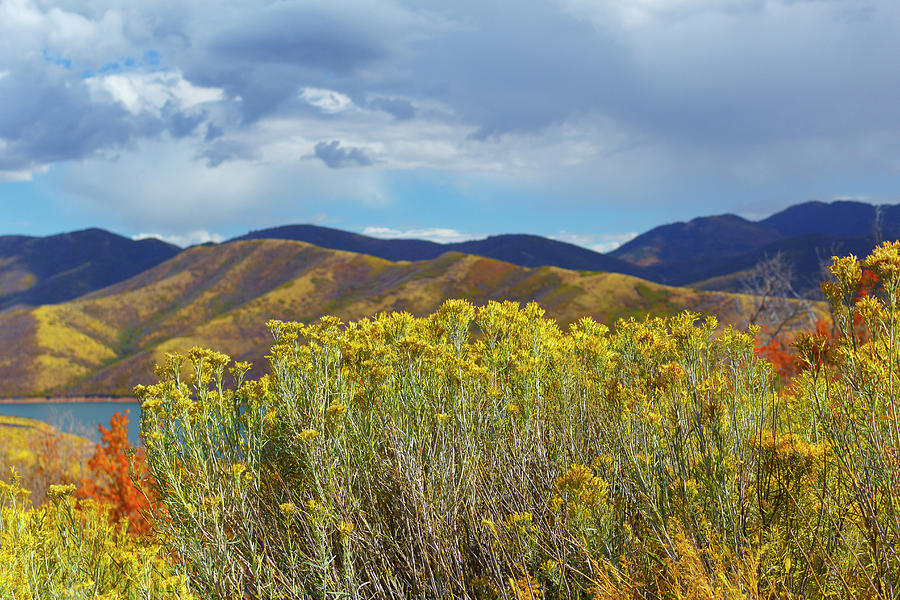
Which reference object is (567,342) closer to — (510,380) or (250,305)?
(510,380)

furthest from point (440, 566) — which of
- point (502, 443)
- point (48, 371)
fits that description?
point (48, 371)

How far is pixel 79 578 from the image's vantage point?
423 cm

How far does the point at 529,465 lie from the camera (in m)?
4.51

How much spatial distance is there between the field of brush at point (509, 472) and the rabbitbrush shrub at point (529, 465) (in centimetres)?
3

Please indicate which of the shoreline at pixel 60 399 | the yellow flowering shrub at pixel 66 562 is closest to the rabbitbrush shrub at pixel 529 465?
the yellow flowering shrub at pixel 66 562

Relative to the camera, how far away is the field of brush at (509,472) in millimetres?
2855

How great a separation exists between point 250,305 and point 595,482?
676ft

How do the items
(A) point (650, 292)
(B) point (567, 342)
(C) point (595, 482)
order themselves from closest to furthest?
(C) point (595, 482) < (B) point (567, 342) < (A) point (650, 292)

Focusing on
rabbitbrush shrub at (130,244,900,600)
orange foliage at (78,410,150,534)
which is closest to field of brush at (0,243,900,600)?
rabbitbrush shrub at (130,244,900,600)

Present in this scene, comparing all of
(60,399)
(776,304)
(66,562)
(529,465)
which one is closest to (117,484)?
(66,562)

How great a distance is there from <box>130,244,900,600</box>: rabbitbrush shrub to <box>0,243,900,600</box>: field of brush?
26 millimetres

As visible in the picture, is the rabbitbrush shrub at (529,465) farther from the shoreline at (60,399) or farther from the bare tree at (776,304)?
the shoreline at (60,399)

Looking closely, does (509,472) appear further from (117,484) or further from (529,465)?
(117,484)

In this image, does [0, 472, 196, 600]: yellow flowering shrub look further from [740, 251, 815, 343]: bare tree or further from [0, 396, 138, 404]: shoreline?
[0, 396, 138, 404]: shoreline
